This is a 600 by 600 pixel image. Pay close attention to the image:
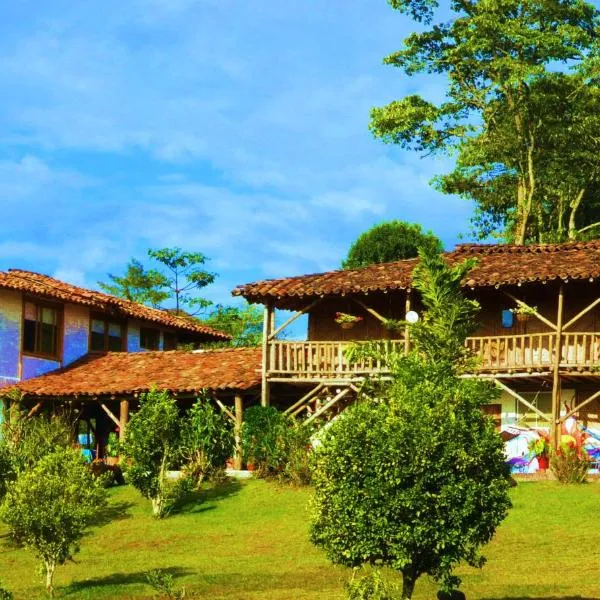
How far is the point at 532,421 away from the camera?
35.5 meters

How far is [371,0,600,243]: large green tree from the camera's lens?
47.3 m

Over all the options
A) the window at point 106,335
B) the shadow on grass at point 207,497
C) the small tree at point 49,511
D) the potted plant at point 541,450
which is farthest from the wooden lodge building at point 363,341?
the small tree at point 49,511

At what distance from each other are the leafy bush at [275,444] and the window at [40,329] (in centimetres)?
953

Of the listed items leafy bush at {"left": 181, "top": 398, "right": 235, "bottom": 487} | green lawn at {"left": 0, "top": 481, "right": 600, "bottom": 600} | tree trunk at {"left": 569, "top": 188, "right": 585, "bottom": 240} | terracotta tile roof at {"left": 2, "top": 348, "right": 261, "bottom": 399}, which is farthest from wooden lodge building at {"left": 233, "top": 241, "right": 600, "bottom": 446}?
tree trunk at {"left": 569, "top": 188, "right": 585, "bottom": 240}

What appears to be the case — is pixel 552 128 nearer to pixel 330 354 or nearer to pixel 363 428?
pixel 330 354

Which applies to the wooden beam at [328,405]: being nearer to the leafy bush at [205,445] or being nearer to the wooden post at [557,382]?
the leafy bush at [205,445]

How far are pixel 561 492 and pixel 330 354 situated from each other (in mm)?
10171

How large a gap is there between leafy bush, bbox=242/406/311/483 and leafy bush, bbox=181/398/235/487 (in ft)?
2.92

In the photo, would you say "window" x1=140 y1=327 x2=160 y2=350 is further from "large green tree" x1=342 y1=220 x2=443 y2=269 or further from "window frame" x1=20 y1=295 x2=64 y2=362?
"large green tree" x1=342 y1=220 x2=443 y2=269

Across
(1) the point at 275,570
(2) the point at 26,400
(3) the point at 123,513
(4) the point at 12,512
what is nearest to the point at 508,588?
(1) the point at 275,570

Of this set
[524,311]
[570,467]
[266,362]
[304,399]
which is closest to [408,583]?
[570,467]

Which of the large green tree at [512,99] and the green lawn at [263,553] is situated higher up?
the large green tree at [512,99]

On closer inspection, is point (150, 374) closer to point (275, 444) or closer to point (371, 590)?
point (275, 444)

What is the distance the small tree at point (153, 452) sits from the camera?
98.1ft
